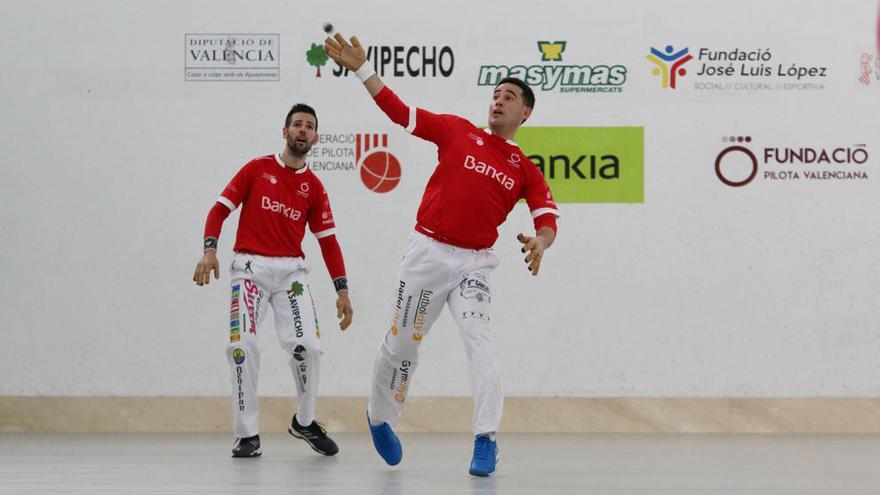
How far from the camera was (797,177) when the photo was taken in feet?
29.0

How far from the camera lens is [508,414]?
881 centimetres

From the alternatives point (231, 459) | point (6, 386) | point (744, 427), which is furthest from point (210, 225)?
point (744, 427)

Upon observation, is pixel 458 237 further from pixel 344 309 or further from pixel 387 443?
pixel 344 309

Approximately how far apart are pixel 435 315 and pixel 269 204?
4.82ft

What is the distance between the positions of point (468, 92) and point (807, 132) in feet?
7.88

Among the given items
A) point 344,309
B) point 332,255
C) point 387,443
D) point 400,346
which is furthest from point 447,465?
point 332,255

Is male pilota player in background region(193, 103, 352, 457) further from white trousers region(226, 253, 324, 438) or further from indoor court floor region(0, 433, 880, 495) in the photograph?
indoor court floor region(0, 433, 880, 495)

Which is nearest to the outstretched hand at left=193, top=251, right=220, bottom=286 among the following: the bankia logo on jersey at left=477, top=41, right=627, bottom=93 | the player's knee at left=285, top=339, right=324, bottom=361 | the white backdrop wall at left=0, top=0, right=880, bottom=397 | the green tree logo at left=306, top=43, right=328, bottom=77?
the player's knee at left=285, top=339, right=324, bottom=361

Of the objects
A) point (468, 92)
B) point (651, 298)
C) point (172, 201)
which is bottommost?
point (651, 298)

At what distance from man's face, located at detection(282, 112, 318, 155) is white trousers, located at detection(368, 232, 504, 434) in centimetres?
135

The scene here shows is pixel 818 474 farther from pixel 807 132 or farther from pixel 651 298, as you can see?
pixel 807 132

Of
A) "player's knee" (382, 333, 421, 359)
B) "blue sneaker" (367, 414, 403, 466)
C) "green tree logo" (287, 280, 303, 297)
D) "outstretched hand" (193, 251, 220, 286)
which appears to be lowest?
"blue sneaker" (367, 414, 403, 466)

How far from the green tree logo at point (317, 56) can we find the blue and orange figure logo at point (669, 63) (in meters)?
2.31

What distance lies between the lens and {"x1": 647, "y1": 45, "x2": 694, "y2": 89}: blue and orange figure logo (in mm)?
8891
